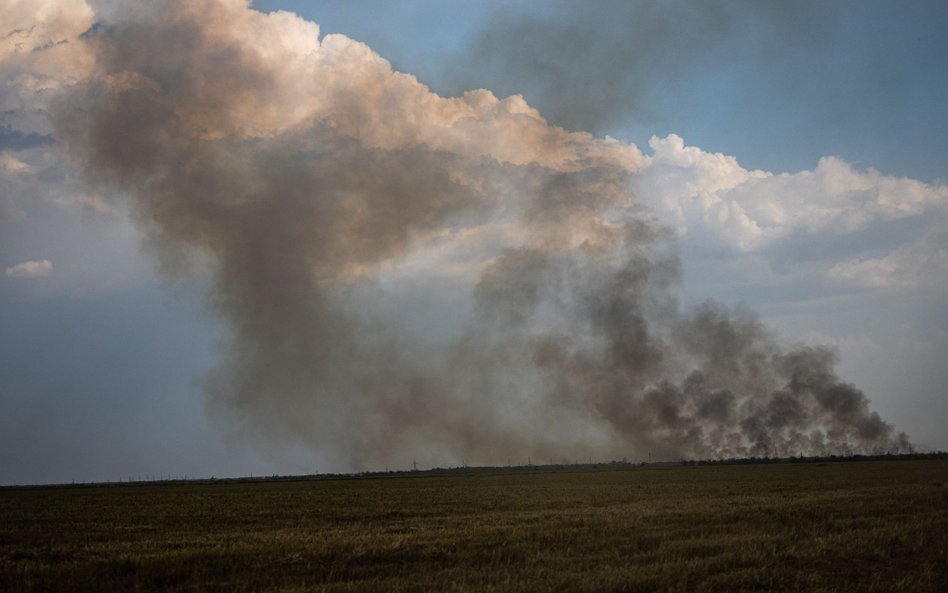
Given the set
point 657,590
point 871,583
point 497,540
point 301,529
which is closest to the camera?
point 657,590

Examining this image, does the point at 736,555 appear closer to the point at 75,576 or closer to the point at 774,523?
the point at 774,523

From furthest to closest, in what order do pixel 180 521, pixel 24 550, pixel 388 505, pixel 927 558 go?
pixel 388 505
pixel 180 521
pixel 24 550
pixel 927 558

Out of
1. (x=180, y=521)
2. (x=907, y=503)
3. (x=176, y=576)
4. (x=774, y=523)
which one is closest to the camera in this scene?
(x=176, y=576)

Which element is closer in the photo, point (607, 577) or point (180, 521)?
point (607, 577)

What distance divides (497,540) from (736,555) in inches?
219

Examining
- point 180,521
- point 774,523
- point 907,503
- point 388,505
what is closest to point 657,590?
point 774,523

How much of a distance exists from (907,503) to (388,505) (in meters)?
23.8

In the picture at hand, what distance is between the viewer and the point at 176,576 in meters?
14.0

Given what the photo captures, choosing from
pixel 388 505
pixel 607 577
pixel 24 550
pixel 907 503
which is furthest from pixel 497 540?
pixel 388 505

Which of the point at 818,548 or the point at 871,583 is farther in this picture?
the point at 818,548

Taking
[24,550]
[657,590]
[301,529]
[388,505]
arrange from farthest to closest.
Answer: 1. [388,505]
2. [301,529]
3. [24,550]
4. [657,590]

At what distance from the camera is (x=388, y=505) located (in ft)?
123

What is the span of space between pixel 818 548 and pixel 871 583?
10.7ft

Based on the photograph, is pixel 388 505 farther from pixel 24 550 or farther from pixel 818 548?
pixel 818 548
